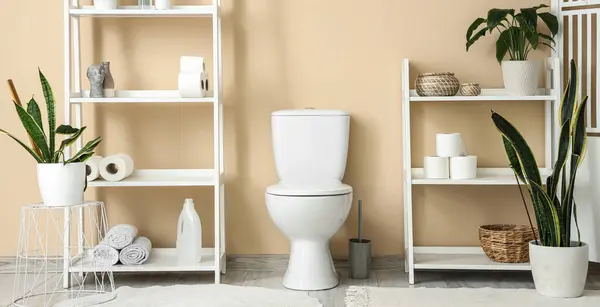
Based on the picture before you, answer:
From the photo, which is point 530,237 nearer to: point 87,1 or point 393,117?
point 393,117

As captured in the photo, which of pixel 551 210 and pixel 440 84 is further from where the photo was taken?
pixel 440 84

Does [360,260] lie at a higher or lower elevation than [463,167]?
lower

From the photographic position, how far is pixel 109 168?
3.14 meters

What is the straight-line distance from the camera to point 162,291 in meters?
2.92

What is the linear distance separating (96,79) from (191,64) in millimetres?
426

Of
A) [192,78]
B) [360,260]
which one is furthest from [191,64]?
[360,260]

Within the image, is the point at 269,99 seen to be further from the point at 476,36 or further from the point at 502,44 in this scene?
the point at 502,44

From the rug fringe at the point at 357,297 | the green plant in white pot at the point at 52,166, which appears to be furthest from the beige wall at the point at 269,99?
the green plant in white pot at the point at 52,166

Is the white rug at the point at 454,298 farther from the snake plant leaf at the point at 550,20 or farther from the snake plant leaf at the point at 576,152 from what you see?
the snake plant leaf at the point at 550,20

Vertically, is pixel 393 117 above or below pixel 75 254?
above

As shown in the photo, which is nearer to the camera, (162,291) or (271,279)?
(162,291)

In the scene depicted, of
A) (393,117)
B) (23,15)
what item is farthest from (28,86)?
(393,117)

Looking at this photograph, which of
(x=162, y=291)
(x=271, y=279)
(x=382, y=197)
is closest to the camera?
(x=162, y=291)

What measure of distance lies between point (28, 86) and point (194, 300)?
1451 mm
